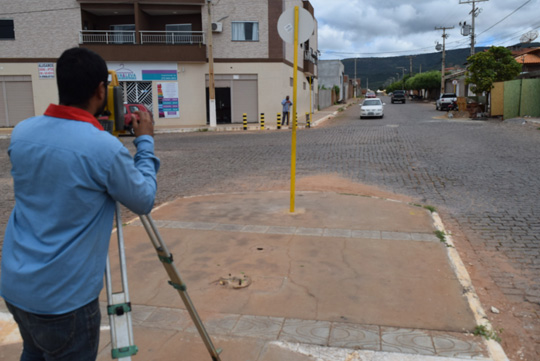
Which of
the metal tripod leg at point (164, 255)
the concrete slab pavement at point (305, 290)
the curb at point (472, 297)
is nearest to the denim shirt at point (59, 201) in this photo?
the metal tripod leg at point (164, 255)

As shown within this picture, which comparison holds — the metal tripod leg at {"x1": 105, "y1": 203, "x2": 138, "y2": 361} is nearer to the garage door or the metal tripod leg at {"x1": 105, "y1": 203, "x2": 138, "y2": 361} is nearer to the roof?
the garage door

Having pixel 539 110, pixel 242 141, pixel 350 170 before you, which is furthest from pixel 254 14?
pixel 350 170

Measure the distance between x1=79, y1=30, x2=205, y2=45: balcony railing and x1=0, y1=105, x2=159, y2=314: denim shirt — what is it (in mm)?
28183

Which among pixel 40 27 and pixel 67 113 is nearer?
pixel 67 113

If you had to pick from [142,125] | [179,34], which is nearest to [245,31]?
[179,34]

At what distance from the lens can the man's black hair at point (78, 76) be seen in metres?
1.90

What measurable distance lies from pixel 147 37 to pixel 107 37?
2.40m

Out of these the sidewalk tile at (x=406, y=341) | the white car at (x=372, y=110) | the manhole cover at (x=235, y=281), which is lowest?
the sidewalk tile at (x=406, y=341)

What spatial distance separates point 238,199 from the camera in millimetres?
7781

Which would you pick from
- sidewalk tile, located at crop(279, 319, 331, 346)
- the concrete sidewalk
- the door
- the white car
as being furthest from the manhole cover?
the white car

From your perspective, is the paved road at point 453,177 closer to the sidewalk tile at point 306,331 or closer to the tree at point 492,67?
the sidewalk tile at point 306,331

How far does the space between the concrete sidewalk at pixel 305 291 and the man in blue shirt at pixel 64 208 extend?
1462 millimetres

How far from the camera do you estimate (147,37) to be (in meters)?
29.7

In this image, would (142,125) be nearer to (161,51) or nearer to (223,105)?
(161,51)
